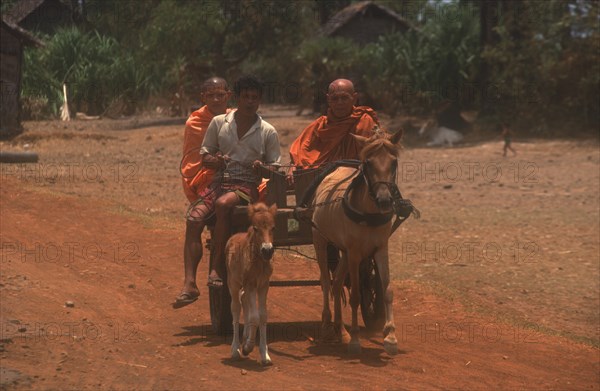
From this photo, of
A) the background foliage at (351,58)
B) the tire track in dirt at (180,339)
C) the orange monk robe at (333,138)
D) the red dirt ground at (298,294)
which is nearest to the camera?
the tire track in dirt at (180,339)

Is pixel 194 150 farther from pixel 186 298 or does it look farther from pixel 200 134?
pixel 186 298

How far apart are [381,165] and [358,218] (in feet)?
2.01

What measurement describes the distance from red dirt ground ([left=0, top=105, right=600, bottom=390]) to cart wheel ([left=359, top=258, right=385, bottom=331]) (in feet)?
0.60

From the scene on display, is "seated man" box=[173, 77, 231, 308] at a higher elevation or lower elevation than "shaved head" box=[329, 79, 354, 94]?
lower

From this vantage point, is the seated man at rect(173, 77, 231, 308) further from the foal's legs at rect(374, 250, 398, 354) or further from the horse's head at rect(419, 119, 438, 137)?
the horse's head at rect(419, 119, 438, 137)

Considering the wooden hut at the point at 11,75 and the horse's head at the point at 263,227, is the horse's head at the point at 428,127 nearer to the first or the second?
the wooden hut at the point at 11,75

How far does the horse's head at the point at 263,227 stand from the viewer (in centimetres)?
725

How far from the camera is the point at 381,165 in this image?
757 centimetres

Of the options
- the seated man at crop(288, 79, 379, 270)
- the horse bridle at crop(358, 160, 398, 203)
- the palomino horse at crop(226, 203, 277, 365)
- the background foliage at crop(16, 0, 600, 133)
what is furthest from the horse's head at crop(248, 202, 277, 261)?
the background foliage at crop(16, 0, 600, 133)

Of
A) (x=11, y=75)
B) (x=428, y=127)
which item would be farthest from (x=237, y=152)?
(x=428, y=127)

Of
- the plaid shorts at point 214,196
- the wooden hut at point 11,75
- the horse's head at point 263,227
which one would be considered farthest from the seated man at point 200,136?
the wooden hut at point 11,75

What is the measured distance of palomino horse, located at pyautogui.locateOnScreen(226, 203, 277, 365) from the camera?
7641 millimetres

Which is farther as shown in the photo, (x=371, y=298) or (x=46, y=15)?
(x=46, y=15)

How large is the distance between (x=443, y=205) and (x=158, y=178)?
266 inches
